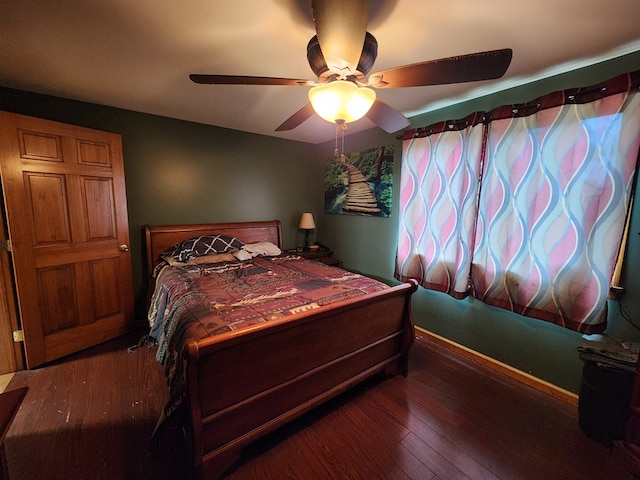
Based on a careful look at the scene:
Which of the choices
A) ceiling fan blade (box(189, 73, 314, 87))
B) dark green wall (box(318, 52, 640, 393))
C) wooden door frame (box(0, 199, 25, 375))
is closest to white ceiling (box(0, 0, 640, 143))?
dark green wall (box(318, 52, 640, 393))

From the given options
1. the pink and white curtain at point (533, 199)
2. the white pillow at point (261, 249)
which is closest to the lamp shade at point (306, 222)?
the white pillow at point (261, 249)

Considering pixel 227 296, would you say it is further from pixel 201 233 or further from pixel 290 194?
pixel 290 194

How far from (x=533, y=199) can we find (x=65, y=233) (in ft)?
12.5

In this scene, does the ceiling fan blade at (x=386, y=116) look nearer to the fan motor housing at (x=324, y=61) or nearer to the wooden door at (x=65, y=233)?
the fan motor housing at (x=324, y=61)

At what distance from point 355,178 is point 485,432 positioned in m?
2.85

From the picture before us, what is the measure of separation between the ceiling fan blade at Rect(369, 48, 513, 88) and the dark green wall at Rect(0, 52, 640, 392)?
121 cm

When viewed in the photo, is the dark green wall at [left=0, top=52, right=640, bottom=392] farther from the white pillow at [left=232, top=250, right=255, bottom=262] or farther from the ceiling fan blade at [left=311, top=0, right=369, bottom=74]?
the ceiling fan blade at [left=311, top=0, right=369, bottom=74]

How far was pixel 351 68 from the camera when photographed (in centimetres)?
126

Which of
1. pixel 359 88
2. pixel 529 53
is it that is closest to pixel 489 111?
→ pixel 529 53

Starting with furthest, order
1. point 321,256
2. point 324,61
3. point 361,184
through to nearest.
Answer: point 321,256 → point 361,184 → point 324,61

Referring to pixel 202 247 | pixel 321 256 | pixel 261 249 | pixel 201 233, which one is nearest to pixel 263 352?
pixel 202 247

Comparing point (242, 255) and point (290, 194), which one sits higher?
point (290, 194)

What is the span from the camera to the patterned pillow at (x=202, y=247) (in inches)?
112

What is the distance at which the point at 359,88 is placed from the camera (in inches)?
52.2
